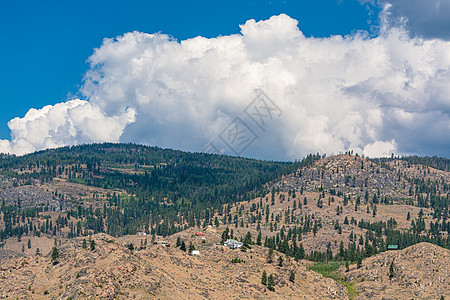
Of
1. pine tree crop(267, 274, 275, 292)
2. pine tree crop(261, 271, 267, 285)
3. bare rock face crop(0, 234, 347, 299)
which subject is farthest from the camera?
pine tree crop(261, 271, 267, 285)

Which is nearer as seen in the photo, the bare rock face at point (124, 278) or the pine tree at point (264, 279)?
the bare rock face at point (124, 278)

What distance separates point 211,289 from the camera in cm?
17662

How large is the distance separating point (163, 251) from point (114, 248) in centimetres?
2745

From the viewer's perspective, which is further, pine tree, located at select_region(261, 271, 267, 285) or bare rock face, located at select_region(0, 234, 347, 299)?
pine tree, located at select_region(261, 271, 267, 285)

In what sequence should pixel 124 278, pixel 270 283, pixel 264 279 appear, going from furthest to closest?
1. pixel 264 279
2. pixel 270 283
3. pixel 124 278

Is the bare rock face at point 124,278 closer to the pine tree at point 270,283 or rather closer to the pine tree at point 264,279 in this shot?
the pine tree at point 264,279

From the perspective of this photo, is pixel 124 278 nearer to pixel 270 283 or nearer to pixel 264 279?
pixel 264 279

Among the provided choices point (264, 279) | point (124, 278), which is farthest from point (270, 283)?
point (124, 278)

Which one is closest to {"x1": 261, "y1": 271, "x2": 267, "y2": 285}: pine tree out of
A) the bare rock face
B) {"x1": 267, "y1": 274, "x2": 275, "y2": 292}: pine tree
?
{"x1": 267, "y1": 274, "x2": 275, "y2": 292}: pine tree

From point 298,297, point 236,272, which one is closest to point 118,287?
point 236,272

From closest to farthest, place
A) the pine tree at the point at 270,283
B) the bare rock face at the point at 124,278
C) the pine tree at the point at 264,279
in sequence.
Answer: the bare rock face at the point at 124,278, the pine tree at the point at 270,283, the pine tree at the point at 264,279

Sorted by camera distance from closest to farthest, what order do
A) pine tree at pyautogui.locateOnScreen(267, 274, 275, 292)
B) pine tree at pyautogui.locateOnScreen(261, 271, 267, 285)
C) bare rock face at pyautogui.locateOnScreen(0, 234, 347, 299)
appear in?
bare rock face at pyautogui.locateOnScreen(0, 234, 347, 299), pine tree at pyautogui.locateOnScreen(267, 274, 275, 292), pine tree at pyautogui.locateOnScreen(261, 271, 267, 285)

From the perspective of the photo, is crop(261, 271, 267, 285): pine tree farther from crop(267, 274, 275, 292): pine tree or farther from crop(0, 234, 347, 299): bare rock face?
crop(0, 234, 347, 299): bare rock face

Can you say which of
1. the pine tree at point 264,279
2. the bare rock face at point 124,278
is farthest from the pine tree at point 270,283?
the bare rock face at point 124,278
